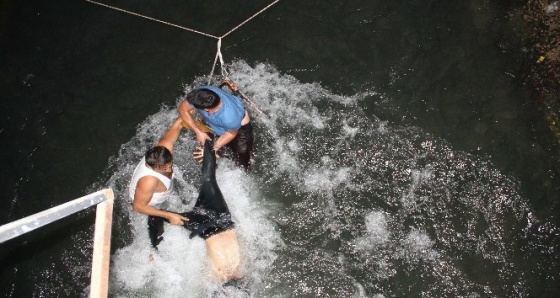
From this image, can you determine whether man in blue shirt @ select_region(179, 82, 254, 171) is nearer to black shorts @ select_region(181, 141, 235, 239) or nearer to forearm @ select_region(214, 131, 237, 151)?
forearm @ select_region(214, 131, 237, 151)

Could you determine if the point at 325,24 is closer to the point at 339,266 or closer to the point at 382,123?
the point at 382,123

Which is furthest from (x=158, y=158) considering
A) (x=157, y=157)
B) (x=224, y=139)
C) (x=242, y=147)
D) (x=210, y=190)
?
(x=242, y=147)

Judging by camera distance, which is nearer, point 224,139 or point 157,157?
point 157,157

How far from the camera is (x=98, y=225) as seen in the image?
3154 mm

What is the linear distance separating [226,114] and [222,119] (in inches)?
3.4

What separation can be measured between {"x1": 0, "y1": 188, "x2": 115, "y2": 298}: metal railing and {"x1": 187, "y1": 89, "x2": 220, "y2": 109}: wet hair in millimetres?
1422

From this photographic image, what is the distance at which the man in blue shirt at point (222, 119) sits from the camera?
4.32 meters

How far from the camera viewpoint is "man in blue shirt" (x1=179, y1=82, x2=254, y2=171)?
4.32m

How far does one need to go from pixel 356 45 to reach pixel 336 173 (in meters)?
2.12

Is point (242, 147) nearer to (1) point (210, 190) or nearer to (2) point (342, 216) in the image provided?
(1) point (210, 190)

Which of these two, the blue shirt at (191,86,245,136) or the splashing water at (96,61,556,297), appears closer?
the blue shirt at (191,86,245,136)

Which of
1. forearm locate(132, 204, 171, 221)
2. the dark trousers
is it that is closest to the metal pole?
forearm locate(132, 204, 171, 221)

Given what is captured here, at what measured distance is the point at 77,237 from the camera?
5320 millimetres

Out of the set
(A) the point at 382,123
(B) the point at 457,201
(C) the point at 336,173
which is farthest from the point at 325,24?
(B) the point at 457,201
